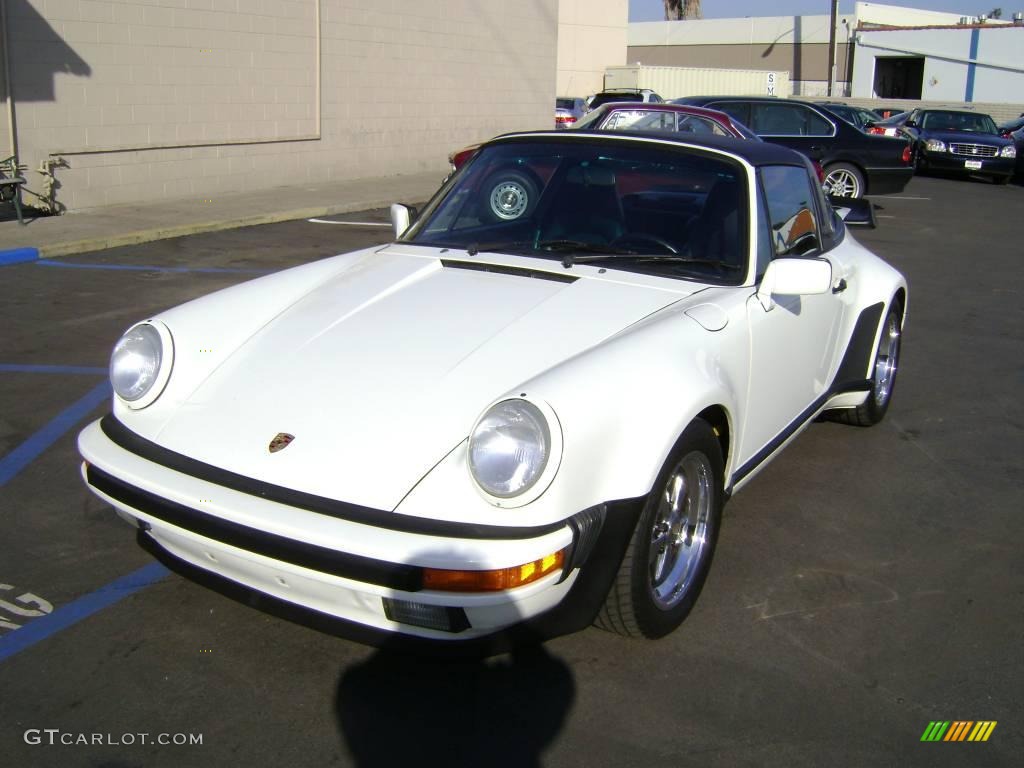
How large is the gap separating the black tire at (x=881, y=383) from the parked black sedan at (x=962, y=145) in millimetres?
18012

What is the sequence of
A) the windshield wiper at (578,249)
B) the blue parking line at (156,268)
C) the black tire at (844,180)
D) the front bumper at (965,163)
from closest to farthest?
1. the windshield wiper at (578,249)
2. the blue parking line at (156,268)
3. the black tire at (844,180)
4. the front bumper at (965,163)

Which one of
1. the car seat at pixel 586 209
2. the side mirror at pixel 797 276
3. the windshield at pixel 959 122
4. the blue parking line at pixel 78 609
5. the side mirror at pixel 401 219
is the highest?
the windshield at pixel 959 122

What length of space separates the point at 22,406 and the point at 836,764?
4466mm

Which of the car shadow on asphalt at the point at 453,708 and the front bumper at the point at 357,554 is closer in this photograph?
the front bumper at the point at 357,554

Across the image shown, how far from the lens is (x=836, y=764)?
2.73 metres

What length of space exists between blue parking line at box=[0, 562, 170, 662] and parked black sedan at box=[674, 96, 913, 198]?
43.3 ft

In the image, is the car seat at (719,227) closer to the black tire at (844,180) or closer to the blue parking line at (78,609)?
the blue parking line at (78,609)

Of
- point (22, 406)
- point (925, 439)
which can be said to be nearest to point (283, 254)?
point (22, 406)

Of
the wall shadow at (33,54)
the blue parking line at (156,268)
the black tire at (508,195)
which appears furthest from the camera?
the wall shadow at (33,54)

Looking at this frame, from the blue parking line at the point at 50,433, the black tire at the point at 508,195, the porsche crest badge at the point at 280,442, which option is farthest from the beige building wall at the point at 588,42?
the porsche crest badge at the point at 280,442

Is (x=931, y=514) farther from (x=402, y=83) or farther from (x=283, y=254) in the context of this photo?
(x=402, y=83)

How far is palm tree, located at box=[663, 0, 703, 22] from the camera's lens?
5912 centimetres

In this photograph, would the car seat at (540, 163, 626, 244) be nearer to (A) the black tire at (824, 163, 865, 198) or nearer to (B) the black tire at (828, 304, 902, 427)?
(B) the black tire at (828, 304, 902, 427)

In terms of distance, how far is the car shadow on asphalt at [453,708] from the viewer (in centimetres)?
273
